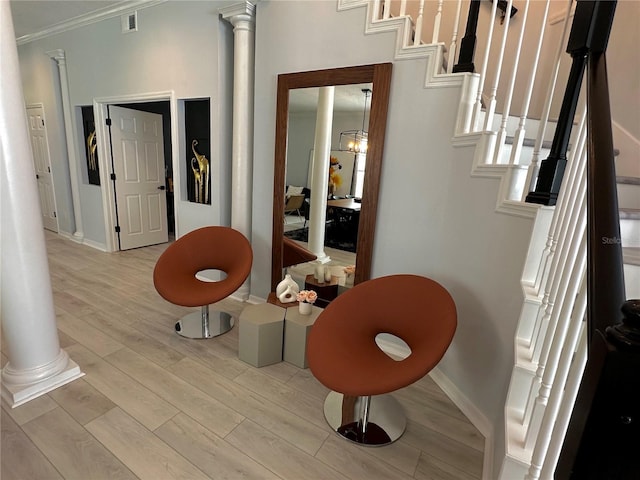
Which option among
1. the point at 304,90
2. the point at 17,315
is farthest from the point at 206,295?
the point at 304,90

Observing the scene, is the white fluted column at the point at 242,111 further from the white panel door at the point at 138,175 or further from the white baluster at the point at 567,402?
the white baluster at the point at 567,402

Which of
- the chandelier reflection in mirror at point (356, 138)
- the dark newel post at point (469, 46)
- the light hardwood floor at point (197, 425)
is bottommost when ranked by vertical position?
the light hardwood floor at point (197, 425)

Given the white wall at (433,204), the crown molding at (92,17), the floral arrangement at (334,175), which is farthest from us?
the crown molding at (92,17)

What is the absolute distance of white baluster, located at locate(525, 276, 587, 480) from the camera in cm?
78

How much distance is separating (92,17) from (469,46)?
4.36m

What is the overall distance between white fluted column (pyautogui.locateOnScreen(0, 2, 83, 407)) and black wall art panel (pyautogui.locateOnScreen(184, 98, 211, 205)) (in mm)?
1772

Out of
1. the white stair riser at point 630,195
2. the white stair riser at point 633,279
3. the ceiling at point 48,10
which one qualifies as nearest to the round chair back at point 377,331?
the white stair riser at point 633,279

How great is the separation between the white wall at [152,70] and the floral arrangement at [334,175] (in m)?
1.20

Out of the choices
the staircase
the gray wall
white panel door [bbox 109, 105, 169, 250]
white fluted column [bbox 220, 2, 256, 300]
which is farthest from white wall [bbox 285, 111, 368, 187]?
white panel door [bbox 109, 105, 169, 250]

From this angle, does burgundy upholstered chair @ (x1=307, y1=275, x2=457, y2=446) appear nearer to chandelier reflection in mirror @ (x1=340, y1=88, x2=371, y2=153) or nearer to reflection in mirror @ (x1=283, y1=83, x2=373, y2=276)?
reflection in mirror @ (x1=283, y1=83, x2=373, y2=276)

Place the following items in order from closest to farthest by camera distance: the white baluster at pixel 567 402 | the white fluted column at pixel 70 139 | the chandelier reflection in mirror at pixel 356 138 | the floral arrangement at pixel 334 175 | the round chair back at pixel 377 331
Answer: the white baluster at pixel 567 402
the round chair back at pixel 377 331
the chandelier reflection in mirror at pixel 356 138
the floral arrangement at pixel 334 175
the white fluted column at pixel 70 139

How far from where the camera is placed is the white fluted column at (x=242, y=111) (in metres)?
2.74

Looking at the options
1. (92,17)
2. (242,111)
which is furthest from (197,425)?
(92,17)

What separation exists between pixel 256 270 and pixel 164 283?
946 mm
